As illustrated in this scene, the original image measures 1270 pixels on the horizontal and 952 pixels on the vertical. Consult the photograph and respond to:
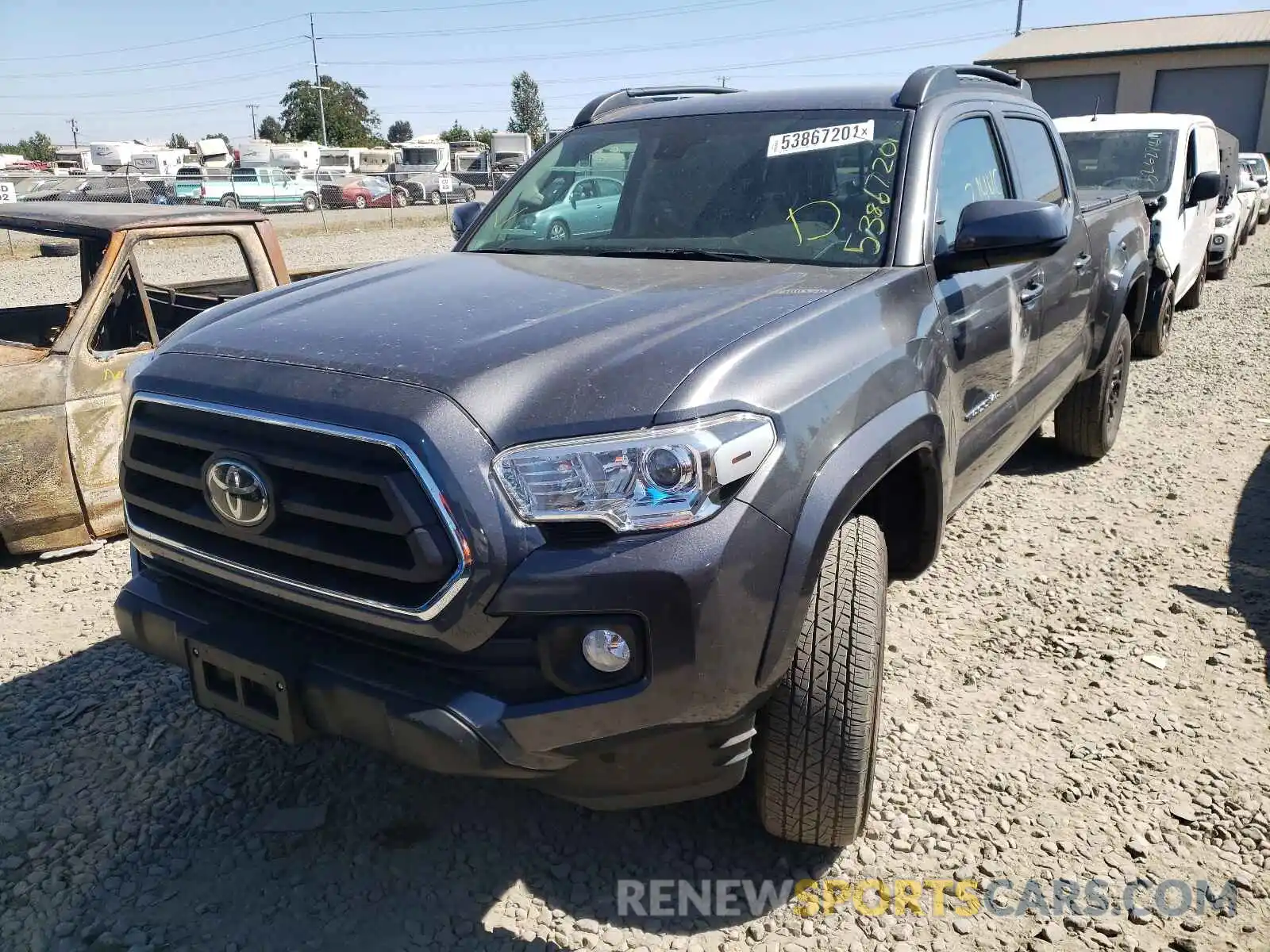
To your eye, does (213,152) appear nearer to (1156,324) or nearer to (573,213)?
(1156,324)

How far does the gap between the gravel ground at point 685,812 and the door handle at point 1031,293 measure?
1.23 m

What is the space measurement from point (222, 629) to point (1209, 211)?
36.2 feet

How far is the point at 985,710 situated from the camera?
3.29 meters

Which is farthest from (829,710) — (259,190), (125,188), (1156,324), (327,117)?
(327,117)

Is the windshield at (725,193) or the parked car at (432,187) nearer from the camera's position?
the windshield at (725,193)

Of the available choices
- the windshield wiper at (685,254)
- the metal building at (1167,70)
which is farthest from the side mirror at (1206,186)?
the metal building at (1167,70)

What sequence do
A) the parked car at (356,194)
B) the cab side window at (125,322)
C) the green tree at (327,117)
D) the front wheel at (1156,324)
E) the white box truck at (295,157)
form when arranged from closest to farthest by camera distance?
the cab side window at (125,322) < the front wheel at (1156,324) < the parked car at (356,194) < the white box truck at (295,157) < the green tree at (327,117)

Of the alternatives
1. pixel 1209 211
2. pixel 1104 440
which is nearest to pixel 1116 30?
pixel 1209 211

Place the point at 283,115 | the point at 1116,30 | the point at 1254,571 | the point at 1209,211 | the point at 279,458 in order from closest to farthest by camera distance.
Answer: the point at 279,458 → the point at 1254,571 → the point at 1209,211 → the point at 1116,30 → the point at 283,115

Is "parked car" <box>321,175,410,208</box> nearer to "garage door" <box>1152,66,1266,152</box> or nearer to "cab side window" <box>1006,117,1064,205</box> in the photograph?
"garage door" <box>1152,66,1266,152</box>

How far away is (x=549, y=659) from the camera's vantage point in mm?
1995

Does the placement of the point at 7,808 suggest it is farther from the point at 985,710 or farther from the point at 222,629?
the point at 985,710

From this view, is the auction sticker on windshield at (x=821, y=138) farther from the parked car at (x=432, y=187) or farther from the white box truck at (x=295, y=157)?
the white box truck at (x=295, y=157)

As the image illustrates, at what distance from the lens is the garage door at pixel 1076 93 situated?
114ft
